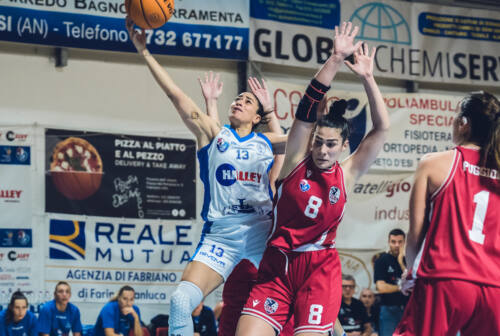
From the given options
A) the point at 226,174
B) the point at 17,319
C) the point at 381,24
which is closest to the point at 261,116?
the point at 226,174

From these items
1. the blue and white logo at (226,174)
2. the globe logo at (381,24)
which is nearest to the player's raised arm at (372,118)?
the blue and white logo at (226,174)

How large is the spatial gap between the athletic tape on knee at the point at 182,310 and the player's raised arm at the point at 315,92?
116 cm

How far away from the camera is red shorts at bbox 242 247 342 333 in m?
4.46

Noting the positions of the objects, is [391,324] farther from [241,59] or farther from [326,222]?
[326,222]

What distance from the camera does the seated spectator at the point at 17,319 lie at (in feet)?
28.3

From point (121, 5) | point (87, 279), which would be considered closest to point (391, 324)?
point (87, 279)

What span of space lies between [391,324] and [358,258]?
1.02 meters

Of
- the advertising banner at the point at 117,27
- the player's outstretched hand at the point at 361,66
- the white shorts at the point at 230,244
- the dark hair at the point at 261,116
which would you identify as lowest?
the white shorts at the point at 230,244

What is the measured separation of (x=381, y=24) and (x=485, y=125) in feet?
25.4

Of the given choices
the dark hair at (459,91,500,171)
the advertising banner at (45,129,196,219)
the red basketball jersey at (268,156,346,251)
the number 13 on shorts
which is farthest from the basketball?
the advertising banner at (45,129,196,219)

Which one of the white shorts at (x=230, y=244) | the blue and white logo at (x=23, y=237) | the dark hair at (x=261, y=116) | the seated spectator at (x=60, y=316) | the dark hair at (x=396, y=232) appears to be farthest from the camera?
the dark hair at (x=396, y=232)

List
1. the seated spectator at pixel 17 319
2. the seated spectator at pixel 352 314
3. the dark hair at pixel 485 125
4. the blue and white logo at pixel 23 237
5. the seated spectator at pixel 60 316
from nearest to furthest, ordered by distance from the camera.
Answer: the dark hair at pixel 485 125 < the seated spectator at pixel 17 319 < the seated spectator at pixel 60 316 < the blue and white logo at pixel 23 237 < the seated spectator at pixel 352 314

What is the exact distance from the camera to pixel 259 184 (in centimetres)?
535

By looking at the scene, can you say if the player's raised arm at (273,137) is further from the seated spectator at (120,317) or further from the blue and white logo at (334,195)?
the seated spectator at (120,317)
